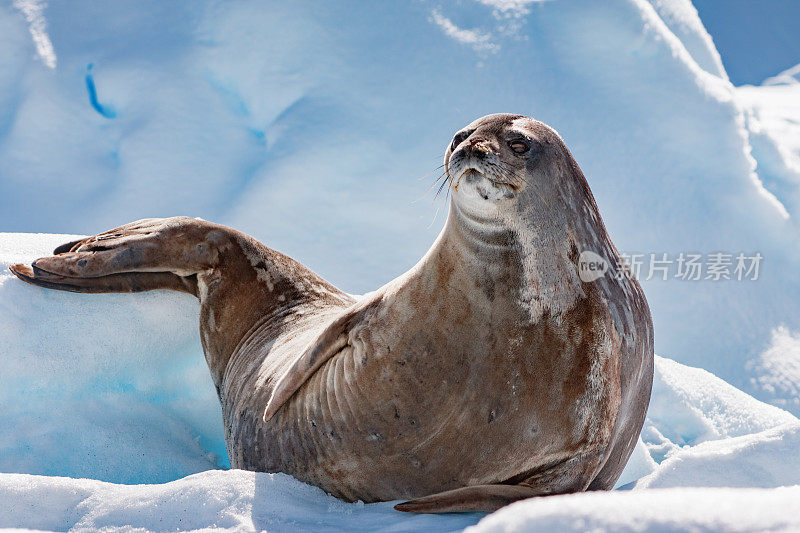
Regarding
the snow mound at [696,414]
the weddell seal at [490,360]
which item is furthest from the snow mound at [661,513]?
the snow mound at [696,414]

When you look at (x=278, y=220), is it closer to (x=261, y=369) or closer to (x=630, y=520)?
(x=261, y=369)

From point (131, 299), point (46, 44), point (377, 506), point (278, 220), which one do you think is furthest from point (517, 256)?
point (46, 44)

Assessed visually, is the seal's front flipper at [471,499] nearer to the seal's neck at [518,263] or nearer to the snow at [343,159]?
the seal's neck at [518,263]

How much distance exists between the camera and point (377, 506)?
226 centimetres

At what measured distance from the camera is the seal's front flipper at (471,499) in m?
2.00

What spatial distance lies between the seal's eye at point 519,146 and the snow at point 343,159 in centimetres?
187

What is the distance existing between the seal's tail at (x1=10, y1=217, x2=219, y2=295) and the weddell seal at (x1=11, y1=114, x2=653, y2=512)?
1.44 meters

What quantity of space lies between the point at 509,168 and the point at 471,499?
947 millimetres

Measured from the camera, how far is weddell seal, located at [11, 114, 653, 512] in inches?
81.7

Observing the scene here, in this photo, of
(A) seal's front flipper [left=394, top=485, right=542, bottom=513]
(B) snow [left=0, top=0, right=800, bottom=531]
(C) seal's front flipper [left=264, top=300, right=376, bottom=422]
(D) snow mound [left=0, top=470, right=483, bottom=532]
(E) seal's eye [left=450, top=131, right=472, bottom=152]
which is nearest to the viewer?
(D) snow mound [left=0, top=470, right=483, bottom=532]

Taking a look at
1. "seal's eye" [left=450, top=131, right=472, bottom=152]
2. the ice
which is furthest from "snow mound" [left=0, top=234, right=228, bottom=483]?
the ice

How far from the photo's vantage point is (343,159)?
8.70 meters

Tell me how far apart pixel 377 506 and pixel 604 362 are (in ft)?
2.77

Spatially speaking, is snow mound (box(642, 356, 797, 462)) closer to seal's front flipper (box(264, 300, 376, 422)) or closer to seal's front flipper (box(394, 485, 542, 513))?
seal's front flipper (box(394, 485, 542, 513))
